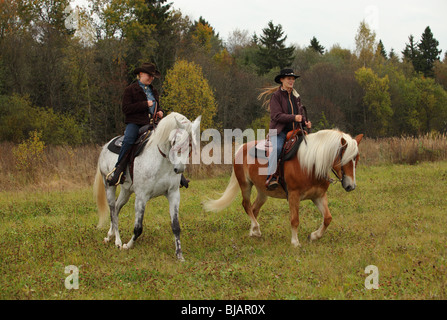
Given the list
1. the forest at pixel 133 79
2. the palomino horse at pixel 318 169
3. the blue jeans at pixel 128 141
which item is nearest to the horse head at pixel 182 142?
the blue jeans at pixel 128 141

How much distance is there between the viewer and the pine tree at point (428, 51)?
214 ft

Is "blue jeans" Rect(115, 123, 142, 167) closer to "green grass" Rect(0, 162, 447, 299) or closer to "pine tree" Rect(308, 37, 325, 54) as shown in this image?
"green grass" Rect(0, 162, 447, 299)

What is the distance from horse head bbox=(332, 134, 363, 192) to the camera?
6797 millimetres

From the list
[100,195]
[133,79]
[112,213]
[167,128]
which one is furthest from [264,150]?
[133,79]

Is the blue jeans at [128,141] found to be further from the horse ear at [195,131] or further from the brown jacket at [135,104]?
the horse ear at [195,131]

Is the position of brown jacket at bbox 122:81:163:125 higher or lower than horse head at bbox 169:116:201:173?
higher

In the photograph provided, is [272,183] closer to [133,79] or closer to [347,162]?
[347,162]

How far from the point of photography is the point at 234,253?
7043mm

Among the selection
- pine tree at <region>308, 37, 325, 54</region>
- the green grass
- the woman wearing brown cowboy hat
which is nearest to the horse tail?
the green grass

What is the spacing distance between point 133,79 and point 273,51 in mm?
25715

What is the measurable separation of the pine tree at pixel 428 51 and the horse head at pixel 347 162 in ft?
218

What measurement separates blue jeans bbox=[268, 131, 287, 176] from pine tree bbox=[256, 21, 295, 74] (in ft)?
161

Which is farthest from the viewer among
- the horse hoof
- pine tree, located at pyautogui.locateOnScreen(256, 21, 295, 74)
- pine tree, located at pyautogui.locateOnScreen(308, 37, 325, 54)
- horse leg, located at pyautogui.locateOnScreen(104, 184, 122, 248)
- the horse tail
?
pine tree, located at pyautogui.locateOnScreen(308, 37, 325, 54)

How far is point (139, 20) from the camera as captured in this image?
38.6m
